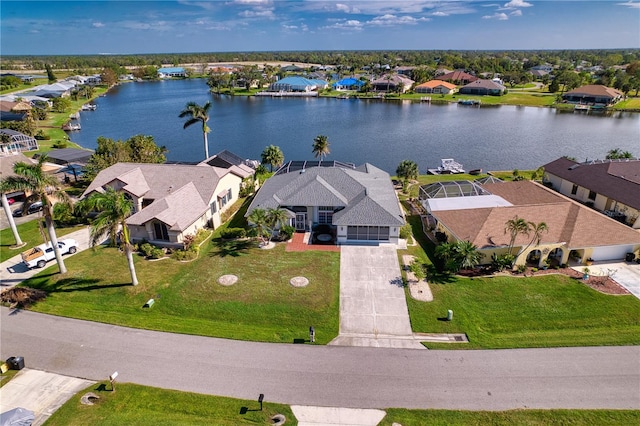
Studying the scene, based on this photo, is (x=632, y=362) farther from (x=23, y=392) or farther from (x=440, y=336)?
(x=23, y=392)

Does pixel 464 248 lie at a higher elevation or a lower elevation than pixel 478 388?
higher

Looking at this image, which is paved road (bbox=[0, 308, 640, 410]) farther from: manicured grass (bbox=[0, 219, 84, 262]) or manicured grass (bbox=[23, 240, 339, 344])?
manicured grass (bbox=[0, 219, 84, 262])

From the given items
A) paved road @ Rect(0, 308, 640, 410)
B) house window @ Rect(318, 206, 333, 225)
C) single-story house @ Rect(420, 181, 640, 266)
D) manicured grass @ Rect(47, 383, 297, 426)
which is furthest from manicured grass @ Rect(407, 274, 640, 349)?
house window @ Rect(318, 206, 333, 225)

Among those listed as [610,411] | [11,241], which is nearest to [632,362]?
[610,411]

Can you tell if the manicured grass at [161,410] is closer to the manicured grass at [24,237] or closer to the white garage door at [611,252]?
the manicured grass at [24,237]

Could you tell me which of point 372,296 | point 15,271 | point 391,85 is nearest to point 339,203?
point 372,296

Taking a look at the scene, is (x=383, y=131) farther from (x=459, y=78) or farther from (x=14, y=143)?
(x=459, y=78)
